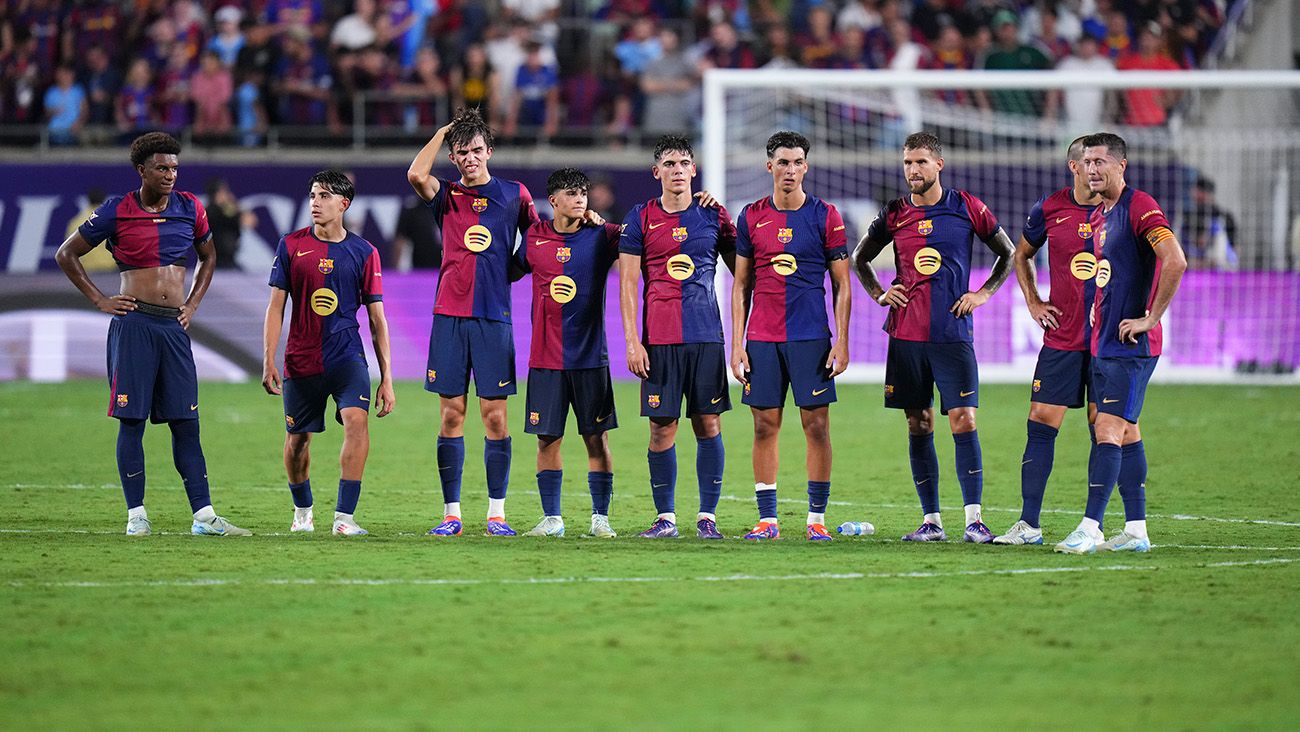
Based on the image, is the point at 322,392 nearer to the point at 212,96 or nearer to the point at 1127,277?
the point at 1127,277

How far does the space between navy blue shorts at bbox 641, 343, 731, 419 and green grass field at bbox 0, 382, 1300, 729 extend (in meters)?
0.76

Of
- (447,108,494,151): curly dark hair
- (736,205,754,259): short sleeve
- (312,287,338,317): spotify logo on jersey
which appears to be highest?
(447,108,494,151): curly dark hair

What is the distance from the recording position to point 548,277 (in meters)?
9.12

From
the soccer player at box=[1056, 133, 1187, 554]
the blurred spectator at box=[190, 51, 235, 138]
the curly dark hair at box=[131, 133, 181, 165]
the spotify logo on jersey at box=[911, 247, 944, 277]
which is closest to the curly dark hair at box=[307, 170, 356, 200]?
the curly dark hair at box=[131, 133, 181, 165]

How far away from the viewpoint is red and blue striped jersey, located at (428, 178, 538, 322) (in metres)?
9.12

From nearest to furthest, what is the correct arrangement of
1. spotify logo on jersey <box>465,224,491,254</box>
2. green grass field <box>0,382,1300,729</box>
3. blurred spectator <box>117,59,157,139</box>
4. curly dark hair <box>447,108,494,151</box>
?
green grass field <box>0,382,1300,729</box> → curly dark hair <box>447,108,494,151</box> → spotify logo on jersey <box>465,224,491,254</box> → blurred spectator <box>117,59,157,139</box>

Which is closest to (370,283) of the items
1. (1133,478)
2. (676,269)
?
(676,269)

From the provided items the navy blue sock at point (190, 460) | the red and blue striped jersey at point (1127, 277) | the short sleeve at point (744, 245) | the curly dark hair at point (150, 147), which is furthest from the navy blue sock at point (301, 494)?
the red and blue striped jersey at point (1127, 277)

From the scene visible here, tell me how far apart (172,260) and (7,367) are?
40.8ft

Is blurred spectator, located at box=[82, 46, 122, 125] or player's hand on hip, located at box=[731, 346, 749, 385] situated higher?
blurred spectator, located at box=[82, 46, 122, 125]

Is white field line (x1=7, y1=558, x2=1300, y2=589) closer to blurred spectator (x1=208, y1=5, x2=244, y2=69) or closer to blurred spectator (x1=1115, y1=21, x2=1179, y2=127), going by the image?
blurred spectator (x1=1115, y1=21, x2=1179, y2=127)

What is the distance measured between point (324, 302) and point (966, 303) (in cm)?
344

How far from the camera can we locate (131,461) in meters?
9.00

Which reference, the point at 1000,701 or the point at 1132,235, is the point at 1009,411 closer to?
the point at 1132,235
